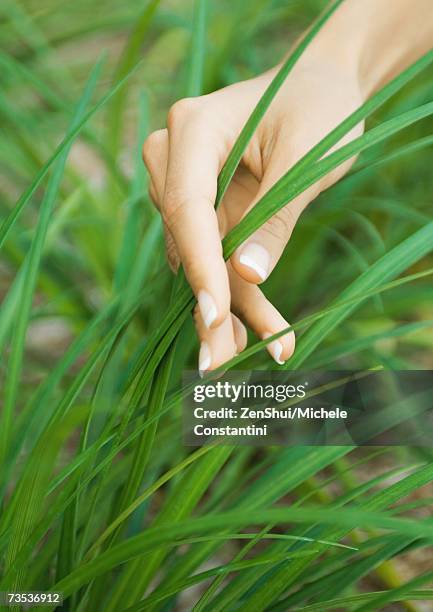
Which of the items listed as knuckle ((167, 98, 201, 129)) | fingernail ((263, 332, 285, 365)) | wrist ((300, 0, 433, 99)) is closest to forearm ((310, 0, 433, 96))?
wrist ((300, 0, 433, 99))

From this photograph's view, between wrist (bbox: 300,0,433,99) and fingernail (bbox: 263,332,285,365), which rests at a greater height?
wrist (bbox: 300,0,433,99)

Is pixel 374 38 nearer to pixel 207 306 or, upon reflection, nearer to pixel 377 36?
pixel 377 36

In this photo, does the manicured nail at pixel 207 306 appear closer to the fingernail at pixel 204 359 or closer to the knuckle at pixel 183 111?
the fingernail at pixel 204 359

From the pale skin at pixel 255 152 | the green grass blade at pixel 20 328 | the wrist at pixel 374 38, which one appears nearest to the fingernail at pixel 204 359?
the pale skin at pixel 255 152

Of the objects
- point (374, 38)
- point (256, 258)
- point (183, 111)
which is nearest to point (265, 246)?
point (256, 258)

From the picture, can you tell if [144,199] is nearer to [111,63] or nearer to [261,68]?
[261,68]

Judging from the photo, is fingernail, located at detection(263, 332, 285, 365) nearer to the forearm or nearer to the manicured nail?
the manicured nail

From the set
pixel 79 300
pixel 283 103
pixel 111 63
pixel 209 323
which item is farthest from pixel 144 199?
A: pixel 111 63

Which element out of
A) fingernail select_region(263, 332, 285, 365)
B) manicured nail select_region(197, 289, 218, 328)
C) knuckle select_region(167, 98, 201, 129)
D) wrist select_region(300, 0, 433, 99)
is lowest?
fingernail select_region(263, 332, 285, 365)
